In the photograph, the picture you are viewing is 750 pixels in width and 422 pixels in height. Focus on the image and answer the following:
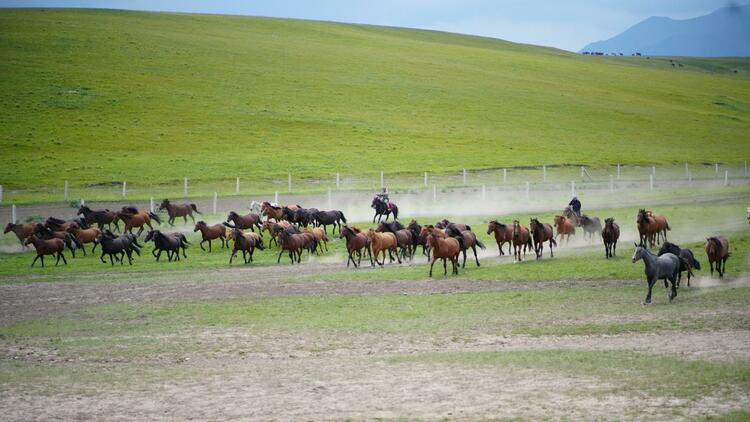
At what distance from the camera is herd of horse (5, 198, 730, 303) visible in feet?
89.4

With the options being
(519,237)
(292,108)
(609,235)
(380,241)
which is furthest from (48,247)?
(292,108)

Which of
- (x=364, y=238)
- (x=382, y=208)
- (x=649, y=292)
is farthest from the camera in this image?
(x=382, y=208)

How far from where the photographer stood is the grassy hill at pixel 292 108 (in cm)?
7225

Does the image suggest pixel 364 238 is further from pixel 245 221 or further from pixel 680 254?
pixel 680 254

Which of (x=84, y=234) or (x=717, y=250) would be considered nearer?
(x=717, y=250)

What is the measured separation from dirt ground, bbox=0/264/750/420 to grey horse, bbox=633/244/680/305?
311 centimetres

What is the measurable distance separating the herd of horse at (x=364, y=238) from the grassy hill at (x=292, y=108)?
82.7 feet

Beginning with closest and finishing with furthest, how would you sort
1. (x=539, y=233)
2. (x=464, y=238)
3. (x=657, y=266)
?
(x=657, y=266) → (x=464, y=238) → (x=539, y=233)

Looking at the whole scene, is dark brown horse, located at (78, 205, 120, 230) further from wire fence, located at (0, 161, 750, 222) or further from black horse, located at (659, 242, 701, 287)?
black horse, located at (659, 242, 701, 287)

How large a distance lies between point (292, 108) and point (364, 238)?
200ft

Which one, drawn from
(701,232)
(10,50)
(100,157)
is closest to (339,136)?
(100,157)

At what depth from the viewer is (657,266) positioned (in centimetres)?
2023

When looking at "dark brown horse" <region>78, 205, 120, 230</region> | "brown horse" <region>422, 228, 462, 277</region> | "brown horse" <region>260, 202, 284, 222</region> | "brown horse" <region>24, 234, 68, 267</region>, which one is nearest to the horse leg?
"brown horse" <region>422, 228, 462, 277</region>

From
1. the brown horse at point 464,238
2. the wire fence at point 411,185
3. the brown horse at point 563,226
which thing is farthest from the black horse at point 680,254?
the wire fence at point 411,185
